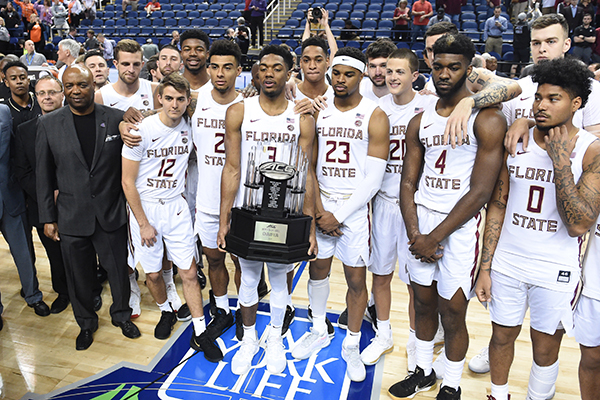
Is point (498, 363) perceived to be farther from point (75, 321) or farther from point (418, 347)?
point (75, 321)

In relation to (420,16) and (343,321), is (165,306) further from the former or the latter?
(420,16)

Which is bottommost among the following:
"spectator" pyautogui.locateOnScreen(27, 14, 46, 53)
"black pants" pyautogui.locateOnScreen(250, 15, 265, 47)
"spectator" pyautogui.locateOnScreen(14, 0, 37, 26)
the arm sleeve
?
the arm sleeve

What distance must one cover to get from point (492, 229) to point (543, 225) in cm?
28

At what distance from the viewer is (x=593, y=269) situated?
2441mm

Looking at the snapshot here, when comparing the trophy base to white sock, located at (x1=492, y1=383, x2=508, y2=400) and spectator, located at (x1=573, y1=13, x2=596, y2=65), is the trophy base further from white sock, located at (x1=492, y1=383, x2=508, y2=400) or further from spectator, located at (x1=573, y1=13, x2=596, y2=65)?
spectator, located at (x1=573, y1=13, x2=596, y2=65)

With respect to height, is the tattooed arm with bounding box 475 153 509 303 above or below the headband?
below

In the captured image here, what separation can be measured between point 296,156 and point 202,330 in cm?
169

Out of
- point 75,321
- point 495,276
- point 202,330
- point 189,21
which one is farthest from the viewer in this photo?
point 189,21

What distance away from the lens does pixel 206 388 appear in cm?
315

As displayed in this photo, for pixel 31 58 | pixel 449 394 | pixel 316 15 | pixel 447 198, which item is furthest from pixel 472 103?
pixel 31 58

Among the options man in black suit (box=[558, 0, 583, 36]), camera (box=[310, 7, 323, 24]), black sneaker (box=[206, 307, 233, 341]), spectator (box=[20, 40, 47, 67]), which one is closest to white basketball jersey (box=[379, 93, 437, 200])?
black sneaker (box=[206, 307, 233, 341])

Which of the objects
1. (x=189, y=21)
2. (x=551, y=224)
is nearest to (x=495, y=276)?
(x=551, y=224)

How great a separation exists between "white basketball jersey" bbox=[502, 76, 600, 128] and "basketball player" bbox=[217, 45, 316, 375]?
4.36ft

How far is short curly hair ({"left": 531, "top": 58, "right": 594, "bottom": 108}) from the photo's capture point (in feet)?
7.28
